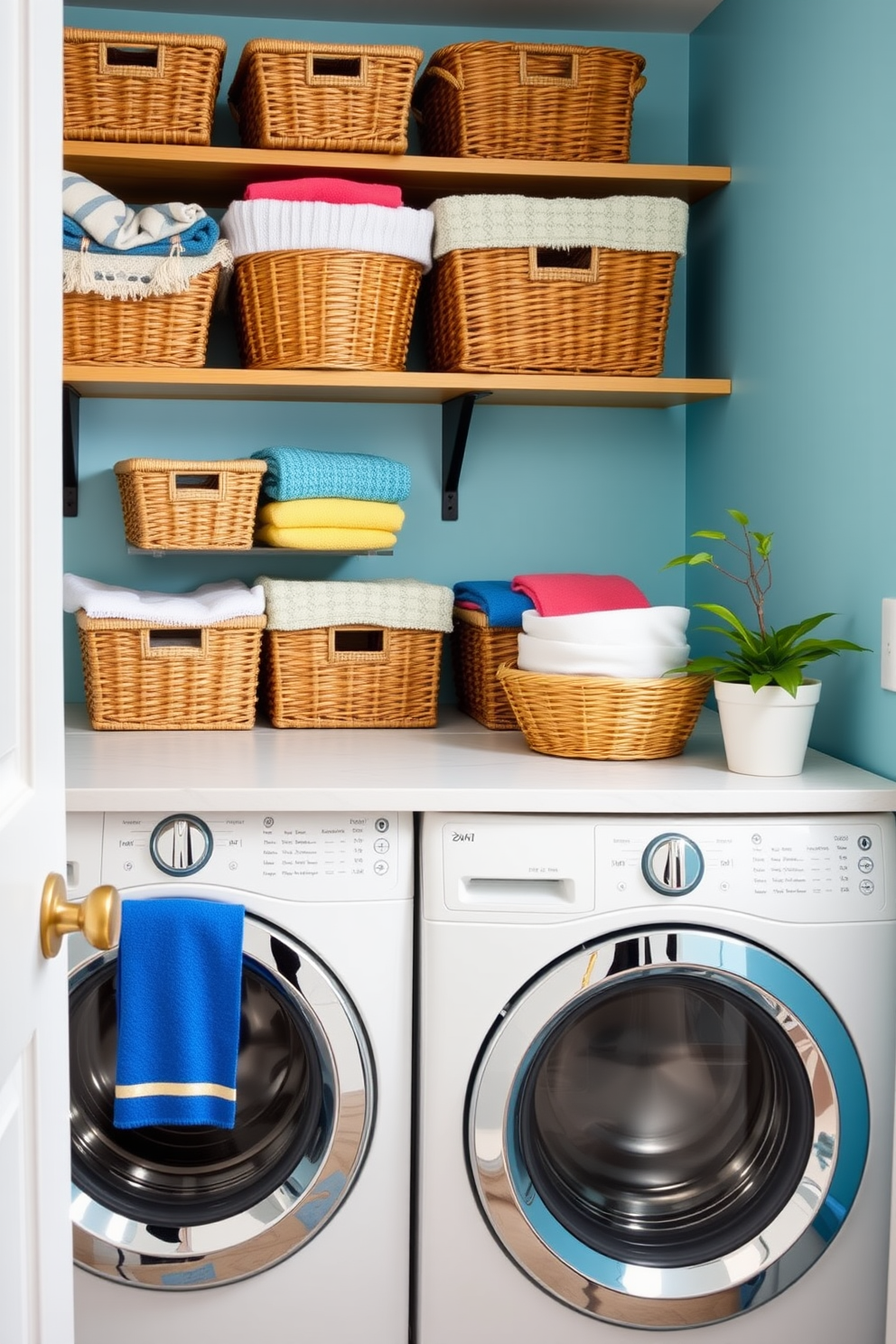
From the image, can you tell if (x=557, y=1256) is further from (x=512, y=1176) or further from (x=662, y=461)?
(x=662, y=461)

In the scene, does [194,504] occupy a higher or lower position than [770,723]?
higher

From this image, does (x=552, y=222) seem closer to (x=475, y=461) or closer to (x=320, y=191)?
(x=320, y=191)

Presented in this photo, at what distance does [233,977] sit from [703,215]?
5.40 ft

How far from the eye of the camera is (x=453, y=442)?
2389mm

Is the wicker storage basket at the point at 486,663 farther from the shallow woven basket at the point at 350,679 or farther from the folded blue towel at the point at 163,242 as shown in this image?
the folded blue towel at the point at 163,242

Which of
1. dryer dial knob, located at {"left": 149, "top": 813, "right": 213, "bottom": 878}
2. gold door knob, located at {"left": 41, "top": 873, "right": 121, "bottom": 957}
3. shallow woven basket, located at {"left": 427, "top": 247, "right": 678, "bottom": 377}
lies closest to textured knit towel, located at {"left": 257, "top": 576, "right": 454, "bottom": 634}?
shallow woven basket, located at {"left": 427, "top": 247, "right": 678, "bottom": 377}

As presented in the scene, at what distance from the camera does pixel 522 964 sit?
174 cm

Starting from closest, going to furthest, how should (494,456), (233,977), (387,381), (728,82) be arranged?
(233,977) → (387,381) → (728,82) → (494,456)

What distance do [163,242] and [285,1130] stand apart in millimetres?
1366

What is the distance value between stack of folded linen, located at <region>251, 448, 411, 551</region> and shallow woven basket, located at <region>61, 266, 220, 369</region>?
22cm

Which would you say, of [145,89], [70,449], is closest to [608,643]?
[70,449]

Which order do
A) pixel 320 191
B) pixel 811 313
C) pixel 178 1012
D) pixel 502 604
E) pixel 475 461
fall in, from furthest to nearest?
pixel 475 461
pixel 502 604
pixel 320 191
pixel 811 313
pixel 178 1012

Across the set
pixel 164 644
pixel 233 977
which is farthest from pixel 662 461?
pixel 233 977

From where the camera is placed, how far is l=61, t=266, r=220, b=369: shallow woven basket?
2.05 m
